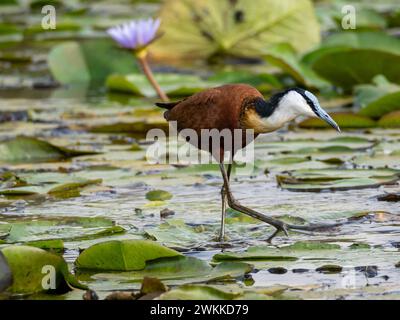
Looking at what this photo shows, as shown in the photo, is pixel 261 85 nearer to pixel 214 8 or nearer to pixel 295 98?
pixel 214 8

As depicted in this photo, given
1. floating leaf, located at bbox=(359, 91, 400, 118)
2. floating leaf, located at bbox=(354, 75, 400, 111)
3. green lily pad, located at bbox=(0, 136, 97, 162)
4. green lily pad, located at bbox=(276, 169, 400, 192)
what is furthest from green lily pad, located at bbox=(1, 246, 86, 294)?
floating leaf, located at bbox=(354, 75, 400, 111)

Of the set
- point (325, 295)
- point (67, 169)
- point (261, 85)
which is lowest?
point (325, 295)

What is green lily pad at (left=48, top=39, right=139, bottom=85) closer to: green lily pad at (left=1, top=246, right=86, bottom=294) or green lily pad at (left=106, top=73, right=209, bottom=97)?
green lily pad at (left=106, top=73, right=209, bottom=97)

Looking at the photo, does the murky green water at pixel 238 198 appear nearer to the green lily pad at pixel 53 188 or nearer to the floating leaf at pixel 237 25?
the green lily pad at pixel 53 188

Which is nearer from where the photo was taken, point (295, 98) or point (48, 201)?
point (295, 98)

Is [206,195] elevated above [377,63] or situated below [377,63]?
below

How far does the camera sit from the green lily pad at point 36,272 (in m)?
3.36

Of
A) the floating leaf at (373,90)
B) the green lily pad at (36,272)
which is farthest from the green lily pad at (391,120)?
the green lily pad at (36,272)

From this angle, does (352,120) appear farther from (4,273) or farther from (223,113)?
(4,273)

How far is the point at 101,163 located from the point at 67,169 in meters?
0.19

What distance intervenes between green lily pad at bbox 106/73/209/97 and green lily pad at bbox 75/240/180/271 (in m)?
3.81

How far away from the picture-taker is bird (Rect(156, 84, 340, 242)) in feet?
12.2

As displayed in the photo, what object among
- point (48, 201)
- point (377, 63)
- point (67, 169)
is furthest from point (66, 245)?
point (377, 63)

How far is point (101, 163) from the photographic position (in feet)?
18.4
